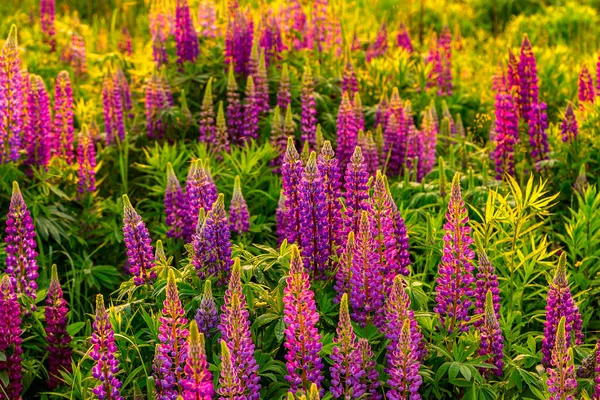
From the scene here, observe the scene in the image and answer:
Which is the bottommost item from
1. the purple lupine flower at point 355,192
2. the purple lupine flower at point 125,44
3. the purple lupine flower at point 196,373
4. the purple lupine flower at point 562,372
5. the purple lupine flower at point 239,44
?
the purple lupine flower at point 562,372

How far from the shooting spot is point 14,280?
14.0ft

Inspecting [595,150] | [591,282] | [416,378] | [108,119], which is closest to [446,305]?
[416,378]

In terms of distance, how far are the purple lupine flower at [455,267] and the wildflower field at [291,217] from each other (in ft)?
0.04

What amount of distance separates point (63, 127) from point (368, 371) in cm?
315

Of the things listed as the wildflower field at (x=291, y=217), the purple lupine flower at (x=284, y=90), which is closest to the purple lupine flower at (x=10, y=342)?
the wildflower field at (x=291, y=217)

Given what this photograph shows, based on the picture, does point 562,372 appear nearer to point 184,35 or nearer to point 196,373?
point 196,373

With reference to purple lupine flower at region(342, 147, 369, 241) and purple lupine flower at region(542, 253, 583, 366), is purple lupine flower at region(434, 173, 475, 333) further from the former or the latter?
purple lupine flower at region(342, 147, 369, 241)

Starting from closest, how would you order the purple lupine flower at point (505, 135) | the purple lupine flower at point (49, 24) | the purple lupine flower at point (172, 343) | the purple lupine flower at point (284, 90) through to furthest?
the purple lupine flower at point (172, 343) → the purple lupine flower at point (505, 135) → the purple lupine flower at point (284, 90) → the purple lupine flower at point (49, 24)

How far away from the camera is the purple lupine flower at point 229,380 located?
280cm

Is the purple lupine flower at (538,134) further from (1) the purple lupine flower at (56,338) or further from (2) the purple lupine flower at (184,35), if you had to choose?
(1) the purple lupine flower at (56,338)

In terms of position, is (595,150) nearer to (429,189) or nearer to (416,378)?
(429,189)

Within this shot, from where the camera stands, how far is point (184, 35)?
6539 mm

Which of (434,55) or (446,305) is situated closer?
(446,305)

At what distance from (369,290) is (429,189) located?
1.83 meters
